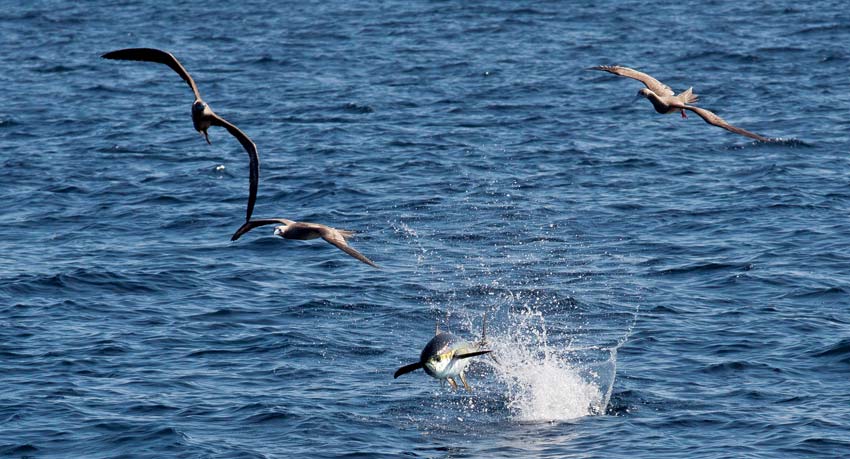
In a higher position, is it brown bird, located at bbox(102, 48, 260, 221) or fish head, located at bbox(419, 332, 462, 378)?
brown bird, located at bbox(102, 48, 260, 221)

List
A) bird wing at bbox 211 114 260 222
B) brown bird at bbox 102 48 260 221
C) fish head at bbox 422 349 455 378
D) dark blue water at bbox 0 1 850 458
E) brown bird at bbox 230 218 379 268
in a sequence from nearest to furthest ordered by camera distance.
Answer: bird wing at bbox 211 114 260 222
brown bird at bbox 102 48 260 221
brown bird at bbox 230 218 379 268
fish head at bbox 422 349 455 378
dark blue water at bbox 0 1 850 458

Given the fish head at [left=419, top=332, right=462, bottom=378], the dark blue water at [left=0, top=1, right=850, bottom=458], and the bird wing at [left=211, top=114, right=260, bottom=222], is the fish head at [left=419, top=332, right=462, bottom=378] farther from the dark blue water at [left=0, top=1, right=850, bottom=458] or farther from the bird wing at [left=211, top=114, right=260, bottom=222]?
the bird wing at [left=211, top=114, right=260, bottom=222]

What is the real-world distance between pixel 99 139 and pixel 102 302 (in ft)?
45.1

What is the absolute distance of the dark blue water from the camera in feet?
64.2

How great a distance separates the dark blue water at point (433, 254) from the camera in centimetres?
1958

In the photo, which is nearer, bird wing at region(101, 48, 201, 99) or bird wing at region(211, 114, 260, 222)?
bird wing at region(211, 114, 260, 222)

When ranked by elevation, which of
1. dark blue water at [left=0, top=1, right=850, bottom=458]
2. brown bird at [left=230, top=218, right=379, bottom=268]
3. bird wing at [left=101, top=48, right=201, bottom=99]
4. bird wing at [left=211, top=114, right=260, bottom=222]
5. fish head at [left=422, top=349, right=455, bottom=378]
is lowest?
dark blue water at [left=0, top=1, right=850, bottom=458]

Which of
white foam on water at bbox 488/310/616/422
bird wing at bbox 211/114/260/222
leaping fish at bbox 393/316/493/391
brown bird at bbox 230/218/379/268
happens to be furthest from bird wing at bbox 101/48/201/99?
white foam on water at bbox 488/310/616/422

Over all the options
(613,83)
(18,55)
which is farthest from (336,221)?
(18,55)

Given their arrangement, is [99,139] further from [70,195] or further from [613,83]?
[613,83]

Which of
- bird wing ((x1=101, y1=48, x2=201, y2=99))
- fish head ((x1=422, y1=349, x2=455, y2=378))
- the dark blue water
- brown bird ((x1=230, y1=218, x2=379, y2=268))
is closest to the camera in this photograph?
bird wing ((x1=101, y1=48, x2=201, y2=99))

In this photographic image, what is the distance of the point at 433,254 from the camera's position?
26969mm

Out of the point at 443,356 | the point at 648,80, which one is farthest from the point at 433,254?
the point at 443,356

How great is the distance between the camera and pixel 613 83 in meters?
44.6
